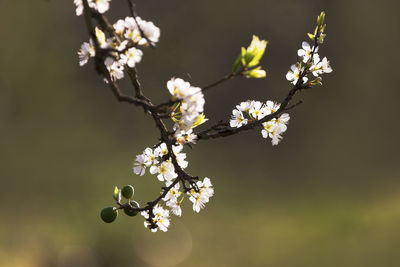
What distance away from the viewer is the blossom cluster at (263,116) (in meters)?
0.87

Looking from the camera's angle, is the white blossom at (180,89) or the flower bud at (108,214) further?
the flower bud at (108,214)

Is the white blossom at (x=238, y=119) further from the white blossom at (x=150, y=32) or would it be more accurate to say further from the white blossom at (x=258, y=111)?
the white blossom at (x=150, y=32)

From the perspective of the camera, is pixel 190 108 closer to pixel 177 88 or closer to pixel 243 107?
pixel 177 88

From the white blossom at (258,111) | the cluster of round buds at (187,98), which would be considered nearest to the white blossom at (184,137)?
the cluster of round buds at (187,98)

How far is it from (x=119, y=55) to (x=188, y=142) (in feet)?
0.61

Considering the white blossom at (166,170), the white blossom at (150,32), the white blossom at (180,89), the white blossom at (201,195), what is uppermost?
the white blossom at (150,32)

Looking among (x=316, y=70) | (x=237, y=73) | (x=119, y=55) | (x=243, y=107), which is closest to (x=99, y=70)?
(x=119, y=55)

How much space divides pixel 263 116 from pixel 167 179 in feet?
0.73

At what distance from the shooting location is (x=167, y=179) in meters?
0.87

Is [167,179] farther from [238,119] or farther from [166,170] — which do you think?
[238,119]

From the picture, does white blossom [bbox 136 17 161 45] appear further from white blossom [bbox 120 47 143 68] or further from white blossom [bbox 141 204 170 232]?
white blossom [bbox 141 204 170 232]

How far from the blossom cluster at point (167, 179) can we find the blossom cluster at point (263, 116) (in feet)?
0.41

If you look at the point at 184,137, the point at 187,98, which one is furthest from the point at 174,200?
the point at 187,98

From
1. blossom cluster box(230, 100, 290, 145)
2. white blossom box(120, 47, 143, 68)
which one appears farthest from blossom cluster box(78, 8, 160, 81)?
blossom cluster box(230, 100, 290, 145)
